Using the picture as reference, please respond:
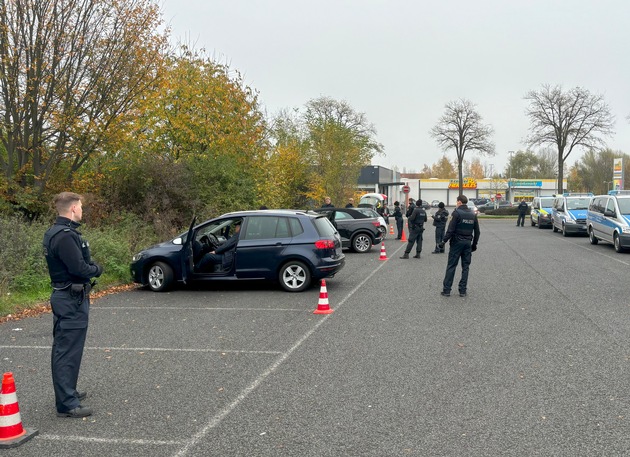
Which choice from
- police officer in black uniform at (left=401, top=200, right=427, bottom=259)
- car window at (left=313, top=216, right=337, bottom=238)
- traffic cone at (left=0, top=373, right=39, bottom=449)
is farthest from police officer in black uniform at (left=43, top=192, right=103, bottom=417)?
police officer in black uniform at (left=401, top=200, right=427, bottom=259)

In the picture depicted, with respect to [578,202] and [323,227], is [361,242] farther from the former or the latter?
[578,202]

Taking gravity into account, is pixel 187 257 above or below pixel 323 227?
below

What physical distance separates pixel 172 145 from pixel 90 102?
5982 mm

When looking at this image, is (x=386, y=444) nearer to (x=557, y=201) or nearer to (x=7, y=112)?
(x=7, y=112)

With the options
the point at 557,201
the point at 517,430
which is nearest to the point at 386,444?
the point at 517,430

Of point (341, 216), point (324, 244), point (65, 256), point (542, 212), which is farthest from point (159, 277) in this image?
point (542, 212)

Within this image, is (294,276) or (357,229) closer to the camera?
(294,276)

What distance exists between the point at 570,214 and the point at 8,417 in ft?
88.1

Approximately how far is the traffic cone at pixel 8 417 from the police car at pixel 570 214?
26341mm

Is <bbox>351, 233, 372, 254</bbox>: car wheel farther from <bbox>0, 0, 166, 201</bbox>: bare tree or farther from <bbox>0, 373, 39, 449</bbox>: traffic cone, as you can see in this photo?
<bbox>0, 373, 39, 449</bbox>: traffic cone

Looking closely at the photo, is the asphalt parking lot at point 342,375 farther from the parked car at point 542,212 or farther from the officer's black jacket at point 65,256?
the parked car at point 542,212

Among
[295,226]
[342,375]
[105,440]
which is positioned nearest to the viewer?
[105,440]

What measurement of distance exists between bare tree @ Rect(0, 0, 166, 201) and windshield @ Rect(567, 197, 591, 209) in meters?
20.5

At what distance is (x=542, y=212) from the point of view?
34.6 metres
